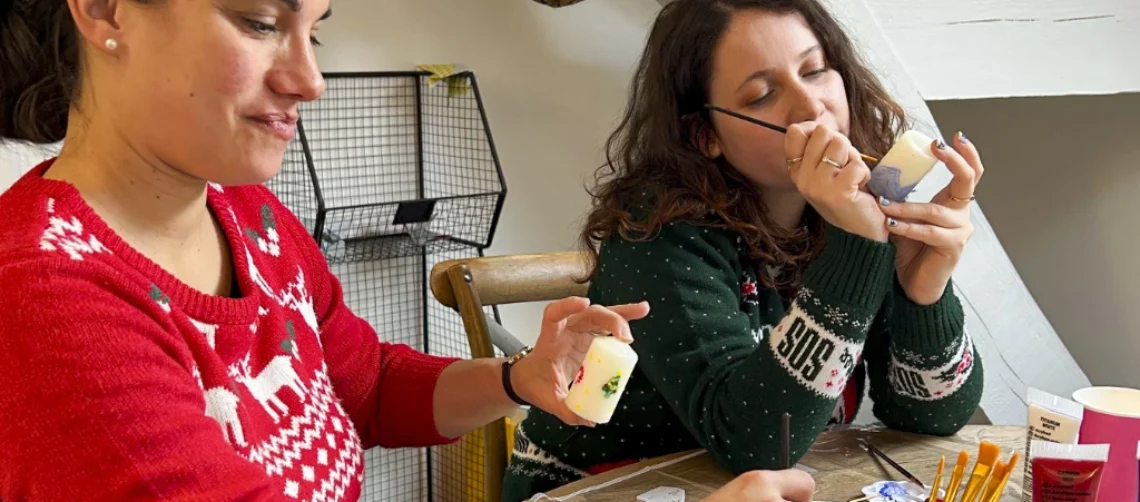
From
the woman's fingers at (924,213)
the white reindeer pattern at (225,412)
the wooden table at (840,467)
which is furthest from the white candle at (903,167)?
the white reindeer pattern at (225,412)

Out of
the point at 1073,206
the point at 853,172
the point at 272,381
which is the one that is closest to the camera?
the point at 272,381

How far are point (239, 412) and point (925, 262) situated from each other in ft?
2.56

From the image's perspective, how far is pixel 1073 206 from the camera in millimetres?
2178

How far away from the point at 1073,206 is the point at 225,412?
1.97 m

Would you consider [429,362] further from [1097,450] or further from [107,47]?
[1097,450]

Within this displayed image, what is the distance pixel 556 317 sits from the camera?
103 cm

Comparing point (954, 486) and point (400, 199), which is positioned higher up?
point (954, 486)

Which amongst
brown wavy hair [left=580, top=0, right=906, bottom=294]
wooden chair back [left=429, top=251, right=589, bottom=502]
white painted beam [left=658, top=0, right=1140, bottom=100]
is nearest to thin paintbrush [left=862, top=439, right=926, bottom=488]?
brown wavy hair [left=580, top=0, right=906, bottom=294]

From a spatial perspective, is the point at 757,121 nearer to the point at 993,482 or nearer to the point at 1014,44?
the point at 993,482

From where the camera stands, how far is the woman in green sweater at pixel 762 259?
1045mm

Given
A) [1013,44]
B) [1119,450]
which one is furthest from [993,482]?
[1013,44]

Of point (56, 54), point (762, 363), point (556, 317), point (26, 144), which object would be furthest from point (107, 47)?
point (762, 363)

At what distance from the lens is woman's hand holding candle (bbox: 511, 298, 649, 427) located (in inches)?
38.1

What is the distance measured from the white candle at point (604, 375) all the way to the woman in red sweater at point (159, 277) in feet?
0.18
